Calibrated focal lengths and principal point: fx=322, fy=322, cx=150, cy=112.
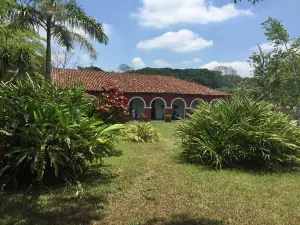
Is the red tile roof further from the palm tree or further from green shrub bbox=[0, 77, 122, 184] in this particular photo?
green shrub bbox=[0, 77, 122, 184]

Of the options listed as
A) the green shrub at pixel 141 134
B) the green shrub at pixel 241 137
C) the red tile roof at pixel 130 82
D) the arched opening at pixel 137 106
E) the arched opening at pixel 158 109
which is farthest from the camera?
the arched opening at pixel 158 109

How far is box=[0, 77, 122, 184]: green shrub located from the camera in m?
5.37

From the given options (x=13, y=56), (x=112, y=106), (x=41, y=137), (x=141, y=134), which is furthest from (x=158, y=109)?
(x=41, y=137)

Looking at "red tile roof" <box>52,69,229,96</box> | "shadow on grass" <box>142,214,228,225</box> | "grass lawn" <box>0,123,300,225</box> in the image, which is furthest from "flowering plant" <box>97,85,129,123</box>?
"red tile roof" <box>52,69,229,96</box>

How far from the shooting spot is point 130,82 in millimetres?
30234

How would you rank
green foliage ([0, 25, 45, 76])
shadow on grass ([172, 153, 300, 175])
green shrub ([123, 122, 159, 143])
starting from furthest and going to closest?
green foliage ([0, 25, 45, 76]) → green shrub ([123, 122, 159, 143]) → shadow on grass ([172, 153, 300, 175])

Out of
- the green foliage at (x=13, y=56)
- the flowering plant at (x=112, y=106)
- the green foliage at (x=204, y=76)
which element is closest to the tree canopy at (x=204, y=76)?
the green foliage at (x=204, y=76)

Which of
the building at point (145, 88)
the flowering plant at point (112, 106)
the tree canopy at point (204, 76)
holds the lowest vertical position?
the flowering plant at point (112, 106)

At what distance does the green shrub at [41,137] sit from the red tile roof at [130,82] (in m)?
20.1

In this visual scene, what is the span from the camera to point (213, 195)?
543 centimetres

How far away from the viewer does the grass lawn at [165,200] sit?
171 inches

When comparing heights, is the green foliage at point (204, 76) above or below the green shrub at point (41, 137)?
above

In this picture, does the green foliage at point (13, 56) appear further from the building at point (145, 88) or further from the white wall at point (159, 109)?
the white wall at point (159, 109)

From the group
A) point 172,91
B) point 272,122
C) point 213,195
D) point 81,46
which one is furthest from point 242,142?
point 172,91
